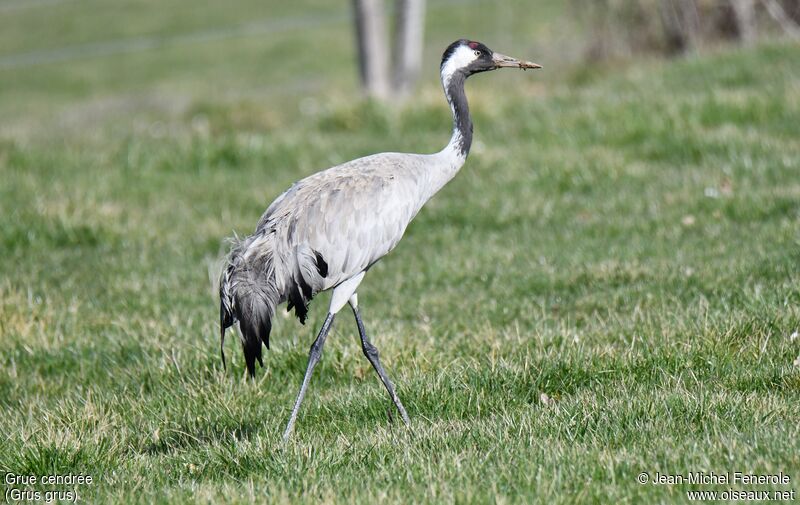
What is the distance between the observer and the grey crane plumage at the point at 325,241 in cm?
462

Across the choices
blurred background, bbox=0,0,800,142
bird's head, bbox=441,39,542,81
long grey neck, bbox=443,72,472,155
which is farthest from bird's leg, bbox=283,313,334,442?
blurred background, bbox=0,0,800,142

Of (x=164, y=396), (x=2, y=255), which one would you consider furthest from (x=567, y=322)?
(x=2, y=255)

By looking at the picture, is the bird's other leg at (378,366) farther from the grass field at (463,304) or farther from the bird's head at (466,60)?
the bird's head at (466,60)

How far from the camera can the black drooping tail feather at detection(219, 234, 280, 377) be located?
454cm

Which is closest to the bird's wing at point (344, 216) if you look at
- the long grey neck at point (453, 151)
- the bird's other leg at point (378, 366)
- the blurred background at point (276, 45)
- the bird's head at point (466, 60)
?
the long grey neck at point (453, 151)

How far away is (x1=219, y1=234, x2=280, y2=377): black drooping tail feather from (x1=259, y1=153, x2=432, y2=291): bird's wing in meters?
0.12

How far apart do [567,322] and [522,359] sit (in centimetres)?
82

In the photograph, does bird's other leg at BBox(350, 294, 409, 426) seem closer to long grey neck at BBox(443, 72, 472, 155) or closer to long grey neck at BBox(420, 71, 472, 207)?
long grey neck at BBox(420, 71, 472, 207)

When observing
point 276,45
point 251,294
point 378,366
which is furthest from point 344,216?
point 276,45

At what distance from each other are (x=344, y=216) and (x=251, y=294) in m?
0.59

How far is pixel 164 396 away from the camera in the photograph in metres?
5.10

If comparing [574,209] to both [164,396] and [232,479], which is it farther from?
[232,479]

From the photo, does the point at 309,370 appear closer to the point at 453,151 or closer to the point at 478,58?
the point at 453,151

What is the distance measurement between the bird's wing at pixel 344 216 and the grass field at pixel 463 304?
16.6 inches
